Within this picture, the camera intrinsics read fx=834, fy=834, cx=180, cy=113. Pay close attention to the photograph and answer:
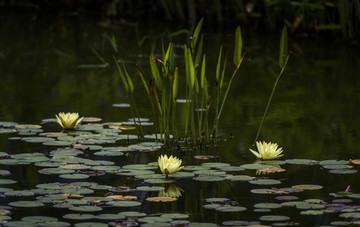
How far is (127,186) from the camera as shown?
304cm

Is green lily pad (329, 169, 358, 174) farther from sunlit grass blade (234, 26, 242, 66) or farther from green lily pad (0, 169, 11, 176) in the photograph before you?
green lily pad (0, 169, 11, 176)

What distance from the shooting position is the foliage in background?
24.8 ft

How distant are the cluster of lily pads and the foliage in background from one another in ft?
12.5

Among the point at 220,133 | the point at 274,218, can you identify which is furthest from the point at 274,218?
the point at 220,133

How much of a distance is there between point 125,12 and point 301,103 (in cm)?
615

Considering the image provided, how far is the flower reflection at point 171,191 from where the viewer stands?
295 cm

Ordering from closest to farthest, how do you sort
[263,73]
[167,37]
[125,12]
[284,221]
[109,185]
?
[284,221], [109,185], [263,73], [167,37], [125,12]

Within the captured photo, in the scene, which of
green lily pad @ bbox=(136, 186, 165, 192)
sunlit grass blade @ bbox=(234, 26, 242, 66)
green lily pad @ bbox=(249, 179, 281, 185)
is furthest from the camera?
sunlit grass blade @ bbox=(234, 26, 242, 66)

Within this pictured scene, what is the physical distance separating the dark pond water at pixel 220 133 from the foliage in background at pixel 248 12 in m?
0.25

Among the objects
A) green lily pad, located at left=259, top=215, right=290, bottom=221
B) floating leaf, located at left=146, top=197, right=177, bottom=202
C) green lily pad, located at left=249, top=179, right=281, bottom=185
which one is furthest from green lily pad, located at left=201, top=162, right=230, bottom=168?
green lily pad, located at left=259, top=215, right=290, bottom=221

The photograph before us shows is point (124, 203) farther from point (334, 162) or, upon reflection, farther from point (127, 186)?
point (334, 162)

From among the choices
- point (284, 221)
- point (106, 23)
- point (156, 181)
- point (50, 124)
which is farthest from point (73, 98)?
point (106, 23)

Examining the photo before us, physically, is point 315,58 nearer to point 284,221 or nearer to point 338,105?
point 338,105

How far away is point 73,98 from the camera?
16.4ft
